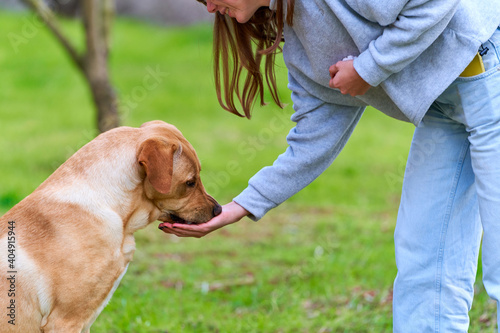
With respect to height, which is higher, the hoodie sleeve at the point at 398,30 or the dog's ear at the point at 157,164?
the hoodie sleeve at the point at 398,30

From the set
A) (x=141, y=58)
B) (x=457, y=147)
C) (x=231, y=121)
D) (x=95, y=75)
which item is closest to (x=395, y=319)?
(x=457, y=147)

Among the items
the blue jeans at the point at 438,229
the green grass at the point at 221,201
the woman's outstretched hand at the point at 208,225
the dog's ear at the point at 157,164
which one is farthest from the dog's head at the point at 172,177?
the blue jeans at the point at 438,229

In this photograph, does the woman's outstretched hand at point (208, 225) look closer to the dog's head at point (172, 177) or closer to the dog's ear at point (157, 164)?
the dog's head at point (172, 177)

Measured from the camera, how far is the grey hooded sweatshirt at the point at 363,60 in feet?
8.18

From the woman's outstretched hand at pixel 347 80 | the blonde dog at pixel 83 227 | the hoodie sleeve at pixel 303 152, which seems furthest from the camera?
the hoodie sleeve at pixel 303 152

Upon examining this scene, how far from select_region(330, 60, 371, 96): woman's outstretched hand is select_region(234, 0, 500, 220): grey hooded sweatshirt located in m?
0.04

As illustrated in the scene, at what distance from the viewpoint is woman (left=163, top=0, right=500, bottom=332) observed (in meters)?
2.53

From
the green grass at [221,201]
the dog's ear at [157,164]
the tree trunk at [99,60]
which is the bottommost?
the green grass at [221,201]

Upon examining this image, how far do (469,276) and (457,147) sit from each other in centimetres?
60

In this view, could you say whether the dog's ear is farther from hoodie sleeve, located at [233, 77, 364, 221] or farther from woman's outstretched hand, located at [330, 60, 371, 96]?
woman's outstretched hand, located at [330, 60, 371, 96]

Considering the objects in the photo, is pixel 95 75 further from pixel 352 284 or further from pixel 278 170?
pixel 278 170

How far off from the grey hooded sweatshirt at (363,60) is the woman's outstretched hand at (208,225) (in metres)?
0.05

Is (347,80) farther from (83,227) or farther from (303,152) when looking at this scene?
(83,227)

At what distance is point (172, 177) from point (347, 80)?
91 cm
